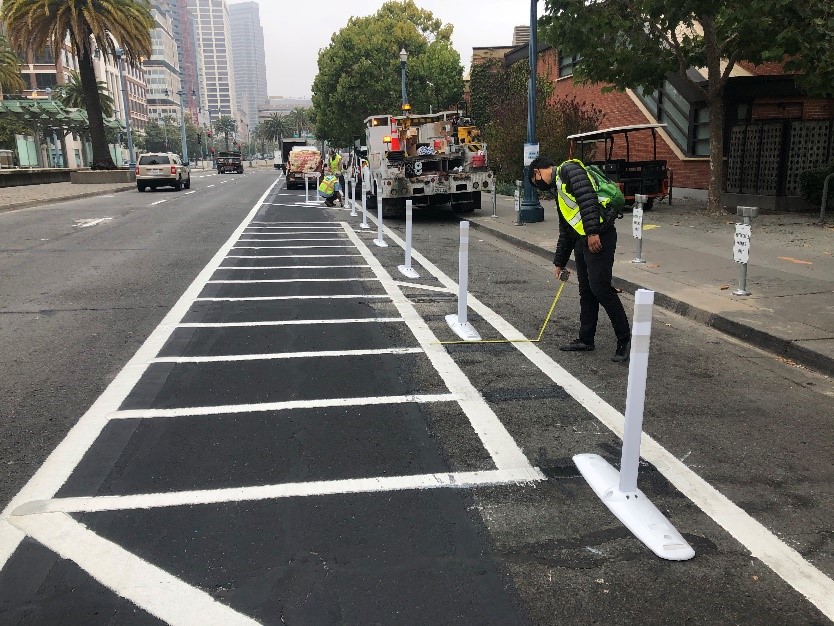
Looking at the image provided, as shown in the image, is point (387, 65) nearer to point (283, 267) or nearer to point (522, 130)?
point (522, 130)

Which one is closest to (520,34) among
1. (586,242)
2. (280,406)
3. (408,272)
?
(408,272)

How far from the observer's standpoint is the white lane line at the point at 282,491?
368cm

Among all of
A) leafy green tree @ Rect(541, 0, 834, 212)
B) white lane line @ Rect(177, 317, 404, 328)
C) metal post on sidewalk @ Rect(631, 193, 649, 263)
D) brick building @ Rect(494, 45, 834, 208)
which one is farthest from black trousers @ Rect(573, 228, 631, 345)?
brick building @ Rect(494, 45, 834, 208)

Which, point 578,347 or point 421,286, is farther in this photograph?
point 421,286

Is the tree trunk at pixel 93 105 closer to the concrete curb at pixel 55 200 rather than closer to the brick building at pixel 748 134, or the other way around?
the concrete curb at pixel 55 200

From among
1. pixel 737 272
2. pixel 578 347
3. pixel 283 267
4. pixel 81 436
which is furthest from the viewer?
pixel 283 267

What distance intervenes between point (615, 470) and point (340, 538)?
1.67m

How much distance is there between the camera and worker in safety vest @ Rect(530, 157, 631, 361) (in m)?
6.24

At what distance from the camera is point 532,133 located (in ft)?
54.5

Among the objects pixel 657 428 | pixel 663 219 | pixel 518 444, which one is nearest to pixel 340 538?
pixel 518 444

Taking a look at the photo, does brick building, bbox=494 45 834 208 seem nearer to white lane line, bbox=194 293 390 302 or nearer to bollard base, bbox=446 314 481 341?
white lane line, bbox=194 293 390 302

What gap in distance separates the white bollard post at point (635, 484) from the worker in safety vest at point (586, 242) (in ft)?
8.80

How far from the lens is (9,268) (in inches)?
443

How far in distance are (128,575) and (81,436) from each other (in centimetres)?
179
